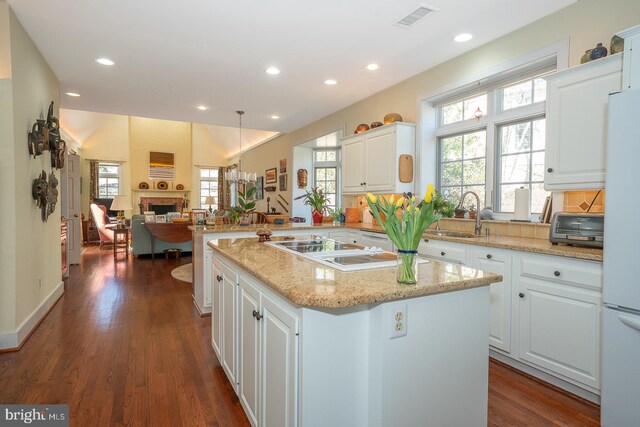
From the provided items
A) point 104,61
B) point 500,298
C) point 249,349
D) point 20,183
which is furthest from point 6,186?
point 500,298

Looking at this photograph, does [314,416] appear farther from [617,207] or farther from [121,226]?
[121,226]

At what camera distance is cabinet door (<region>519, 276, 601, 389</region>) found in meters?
1.94

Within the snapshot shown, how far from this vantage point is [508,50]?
3.02 metres

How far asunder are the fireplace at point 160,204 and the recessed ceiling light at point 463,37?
10227 millimetres

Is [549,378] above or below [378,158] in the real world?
below

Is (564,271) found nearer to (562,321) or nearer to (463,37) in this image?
(562,321)

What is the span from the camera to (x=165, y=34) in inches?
119

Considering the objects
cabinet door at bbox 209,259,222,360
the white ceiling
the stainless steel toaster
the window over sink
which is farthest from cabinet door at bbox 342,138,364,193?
cabinet door at bbox 209,259,222,360

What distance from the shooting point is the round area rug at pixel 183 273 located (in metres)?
5.23

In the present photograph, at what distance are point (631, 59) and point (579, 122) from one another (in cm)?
47

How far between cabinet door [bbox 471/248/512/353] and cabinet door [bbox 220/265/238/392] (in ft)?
5.56

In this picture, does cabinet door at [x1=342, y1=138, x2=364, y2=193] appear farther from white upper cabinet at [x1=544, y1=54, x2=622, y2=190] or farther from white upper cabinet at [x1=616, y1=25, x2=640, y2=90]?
white upper cabinet at [x1=616, y1=25, x2=640, y2=90]

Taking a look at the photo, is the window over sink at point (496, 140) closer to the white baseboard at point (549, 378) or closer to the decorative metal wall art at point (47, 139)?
the white baseboard at point (549, 378)

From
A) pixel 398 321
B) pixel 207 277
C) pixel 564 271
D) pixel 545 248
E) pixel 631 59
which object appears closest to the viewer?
pixel 398 321
